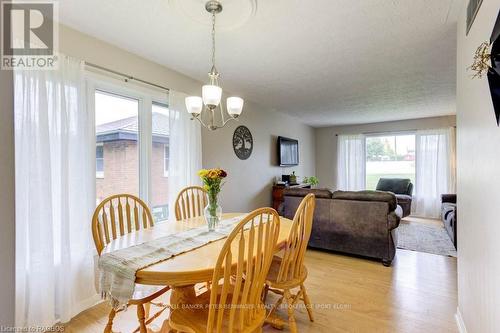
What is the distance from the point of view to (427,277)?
9.04 feet

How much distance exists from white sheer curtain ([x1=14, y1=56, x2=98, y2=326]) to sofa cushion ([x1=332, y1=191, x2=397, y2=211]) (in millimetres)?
2872

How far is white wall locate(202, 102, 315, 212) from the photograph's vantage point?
12.4 ft

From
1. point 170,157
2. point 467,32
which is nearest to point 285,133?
point 170,157

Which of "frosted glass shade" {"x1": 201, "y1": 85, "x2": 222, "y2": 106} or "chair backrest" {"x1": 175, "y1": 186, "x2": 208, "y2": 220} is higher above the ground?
"frosted glass shade" {"x1": 201, "y1": 85, "x2": 222, "y2": 106}

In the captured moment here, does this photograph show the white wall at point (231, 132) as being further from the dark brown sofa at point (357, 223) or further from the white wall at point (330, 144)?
the dark brown sofa at point (357, 223)

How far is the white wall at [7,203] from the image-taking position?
648mm

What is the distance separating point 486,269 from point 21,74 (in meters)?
3.09

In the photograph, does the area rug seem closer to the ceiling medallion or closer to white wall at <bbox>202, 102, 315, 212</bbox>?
white wall at <bbox>202, 102, 315, 212</bbox>

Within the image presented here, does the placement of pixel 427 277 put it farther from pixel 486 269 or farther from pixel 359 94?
pixel 359 94

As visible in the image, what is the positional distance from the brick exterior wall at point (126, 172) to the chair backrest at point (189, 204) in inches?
18.4

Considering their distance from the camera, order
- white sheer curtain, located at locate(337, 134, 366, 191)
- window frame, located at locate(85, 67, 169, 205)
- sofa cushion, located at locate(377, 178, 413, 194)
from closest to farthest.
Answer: window frame, located at locate(85, 67, 169, 205) < sofa cushion, located at locate(377, 178, 413, 194) < white sheer curtain, located at locate(337, 134, 366, 191)

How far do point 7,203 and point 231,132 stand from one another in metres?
3.42

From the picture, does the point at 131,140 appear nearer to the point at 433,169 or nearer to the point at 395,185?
the point at 395,185

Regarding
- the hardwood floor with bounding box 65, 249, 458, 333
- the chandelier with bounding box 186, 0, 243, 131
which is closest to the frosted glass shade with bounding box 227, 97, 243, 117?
the chandelier with bounding box 186, 0, 243, 131
